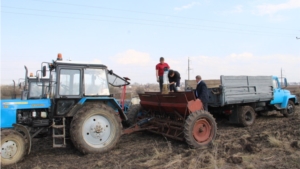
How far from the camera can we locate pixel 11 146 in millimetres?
5410

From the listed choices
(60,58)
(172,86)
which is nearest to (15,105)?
(60,58)

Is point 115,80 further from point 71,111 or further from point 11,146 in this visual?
point 11,146

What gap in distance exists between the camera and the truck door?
38.0 feet

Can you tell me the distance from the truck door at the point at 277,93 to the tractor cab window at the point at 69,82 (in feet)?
29.4

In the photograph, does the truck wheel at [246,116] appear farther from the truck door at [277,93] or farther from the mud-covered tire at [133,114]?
the mud-covered tire at [133,114]

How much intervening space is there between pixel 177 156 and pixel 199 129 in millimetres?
1472

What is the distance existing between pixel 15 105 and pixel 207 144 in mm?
4954

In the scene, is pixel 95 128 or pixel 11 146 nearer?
pixel 11 146

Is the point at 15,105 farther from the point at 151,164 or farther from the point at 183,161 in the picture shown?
the point at 183,161

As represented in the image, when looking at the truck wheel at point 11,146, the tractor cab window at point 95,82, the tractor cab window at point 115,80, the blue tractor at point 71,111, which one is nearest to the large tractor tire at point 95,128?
the blue tractor at point 71,111

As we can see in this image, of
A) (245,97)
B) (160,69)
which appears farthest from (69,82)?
(245,97)

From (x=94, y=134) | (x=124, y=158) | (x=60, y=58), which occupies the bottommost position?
(x=124, y=158)

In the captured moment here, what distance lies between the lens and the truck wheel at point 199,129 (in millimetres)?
6723

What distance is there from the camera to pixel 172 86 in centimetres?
871
